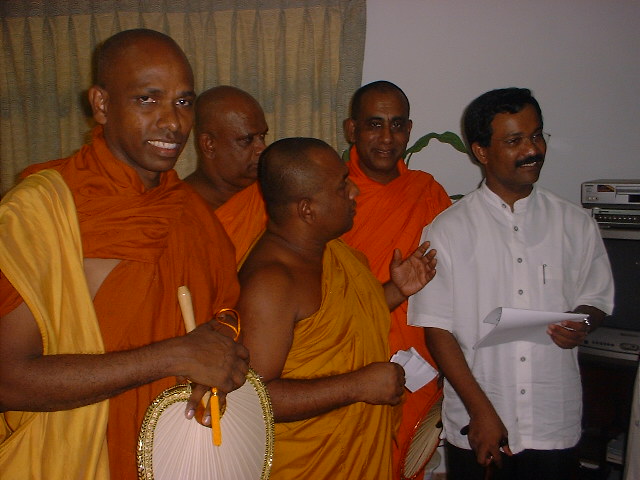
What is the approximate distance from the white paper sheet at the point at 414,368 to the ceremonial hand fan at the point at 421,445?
0.36 meters

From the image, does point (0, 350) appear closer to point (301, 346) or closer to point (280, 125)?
point (301, 346)

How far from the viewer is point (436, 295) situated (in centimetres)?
187

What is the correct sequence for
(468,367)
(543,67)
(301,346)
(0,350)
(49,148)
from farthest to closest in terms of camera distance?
(49,148), (543,67), (468,367), (301,346), (0,350)

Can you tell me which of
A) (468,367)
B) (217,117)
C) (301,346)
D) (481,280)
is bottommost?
(468,367)

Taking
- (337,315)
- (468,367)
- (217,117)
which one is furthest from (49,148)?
(468,367)

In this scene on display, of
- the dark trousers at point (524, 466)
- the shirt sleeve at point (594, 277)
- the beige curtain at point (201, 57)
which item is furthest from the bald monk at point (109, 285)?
the beige curtain at point (201, 57)

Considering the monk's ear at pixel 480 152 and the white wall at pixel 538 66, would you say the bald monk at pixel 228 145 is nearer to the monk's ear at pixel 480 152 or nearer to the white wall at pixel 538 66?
the monk's ear at pixel 480 152

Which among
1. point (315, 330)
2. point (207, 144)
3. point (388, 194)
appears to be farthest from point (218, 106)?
point (315, 330)

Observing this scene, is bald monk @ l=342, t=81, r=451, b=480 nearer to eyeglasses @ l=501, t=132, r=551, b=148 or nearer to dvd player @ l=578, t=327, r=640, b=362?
eyeglasses @ l=501, t=132, r=551, b=148

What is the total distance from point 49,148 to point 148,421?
9.91 ft

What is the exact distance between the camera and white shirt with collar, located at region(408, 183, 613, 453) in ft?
5.96

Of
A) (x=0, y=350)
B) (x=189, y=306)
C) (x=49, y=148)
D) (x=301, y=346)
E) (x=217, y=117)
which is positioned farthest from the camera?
(x=49, y=148)

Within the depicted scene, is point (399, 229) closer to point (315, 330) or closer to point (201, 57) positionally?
point (315, 330)

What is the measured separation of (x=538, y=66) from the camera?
330cm
